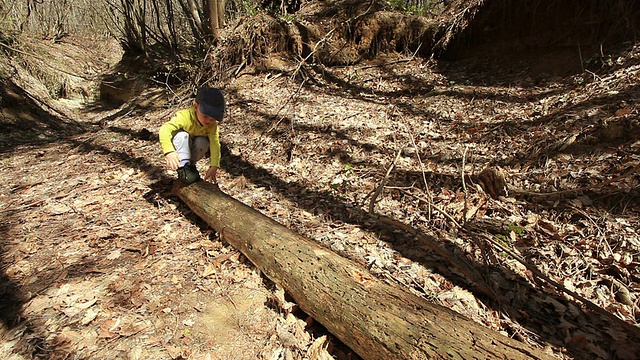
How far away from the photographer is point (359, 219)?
3.77 metres

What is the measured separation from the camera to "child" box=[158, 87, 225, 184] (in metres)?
3.27

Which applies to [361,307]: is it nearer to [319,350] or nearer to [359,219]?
[319,350]

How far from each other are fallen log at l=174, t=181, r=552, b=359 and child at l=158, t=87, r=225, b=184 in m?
1.06

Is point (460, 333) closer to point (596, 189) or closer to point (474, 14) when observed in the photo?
point (596, 189)

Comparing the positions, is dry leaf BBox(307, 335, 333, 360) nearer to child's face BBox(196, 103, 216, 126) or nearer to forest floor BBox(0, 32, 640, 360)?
forest floor BBox(0, 32, 640, 360)

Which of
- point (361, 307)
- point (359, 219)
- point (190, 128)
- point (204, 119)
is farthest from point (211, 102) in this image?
point (361, 307)

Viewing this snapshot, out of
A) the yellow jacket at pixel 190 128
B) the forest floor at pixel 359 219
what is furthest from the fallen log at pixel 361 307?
the yellow jacket at pixel 190 128

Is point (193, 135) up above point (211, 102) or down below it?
below

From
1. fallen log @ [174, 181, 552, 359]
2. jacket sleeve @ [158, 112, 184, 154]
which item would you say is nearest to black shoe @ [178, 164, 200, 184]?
jacket sleeve @ [158, 112, 184, 154]

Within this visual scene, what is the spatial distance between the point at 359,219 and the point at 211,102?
2185mm

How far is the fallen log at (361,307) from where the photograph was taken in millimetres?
1777

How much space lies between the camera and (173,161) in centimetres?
329

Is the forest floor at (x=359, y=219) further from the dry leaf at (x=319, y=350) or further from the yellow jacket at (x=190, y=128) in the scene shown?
the yellow jacket at (x=190, y=128)

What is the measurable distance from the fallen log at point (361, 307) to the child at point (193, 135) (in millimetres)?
1057
